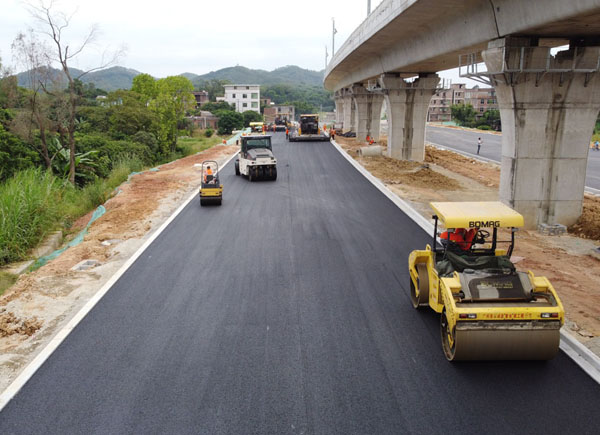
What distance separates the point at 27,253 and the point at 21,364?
8.58 meters

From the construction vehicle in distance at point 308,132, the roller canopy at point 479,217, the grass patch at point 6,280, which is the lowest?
the grass patch at point 6,280

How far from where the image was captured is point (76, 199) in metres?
22.4

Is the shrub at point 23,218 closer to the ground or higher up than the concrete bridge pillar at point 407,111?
closer to the ground

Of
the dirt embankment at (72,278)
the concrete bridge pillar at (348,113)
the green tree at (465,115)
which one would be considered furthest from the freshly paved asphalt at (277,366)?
the green tree at (465,115)

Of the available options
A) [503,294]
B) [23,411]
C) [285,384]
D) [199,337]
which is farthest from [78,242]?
[503,294]

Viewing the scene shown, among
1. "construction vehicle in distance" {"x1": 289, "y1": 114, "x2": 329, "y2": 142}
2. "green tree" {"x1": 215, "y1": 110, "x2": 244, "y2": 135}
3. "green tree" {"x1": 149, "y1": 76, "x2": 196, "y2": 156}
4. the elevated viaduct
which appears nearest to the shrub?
the elevated viaduct

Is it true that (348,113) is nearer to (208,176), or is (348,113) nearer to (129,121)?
(129,121)

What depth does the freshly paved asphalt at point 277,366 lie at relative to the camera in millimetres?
6254

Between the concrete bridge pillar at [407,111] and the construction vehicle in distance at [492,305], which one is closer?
A: the construction vehicle in distance at [492,305]

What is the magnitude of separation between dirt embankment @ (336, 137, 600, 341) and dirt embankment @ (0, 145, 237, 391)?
9.24 metres

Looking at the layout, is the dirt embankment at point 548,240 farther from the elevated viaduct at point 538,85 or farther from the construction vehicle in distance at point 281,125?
the construction vehicle in distance at point 281,125

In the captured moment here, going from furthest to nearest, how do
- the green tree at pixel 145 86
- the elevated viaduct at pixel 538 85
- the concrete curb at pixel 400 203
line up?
1. the green tree at pixel 145 86
2. the concrete curb at pixel 400 203
3. the elevated viaduct at pixel 538 85

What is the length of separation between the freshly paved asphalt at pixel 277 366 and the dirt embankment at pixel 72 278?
0.55 metres

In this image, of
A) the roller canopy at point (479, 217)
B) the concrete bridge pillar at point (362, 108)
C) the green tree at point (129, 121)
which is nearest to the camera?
the roller canopy at point (479, 217)
